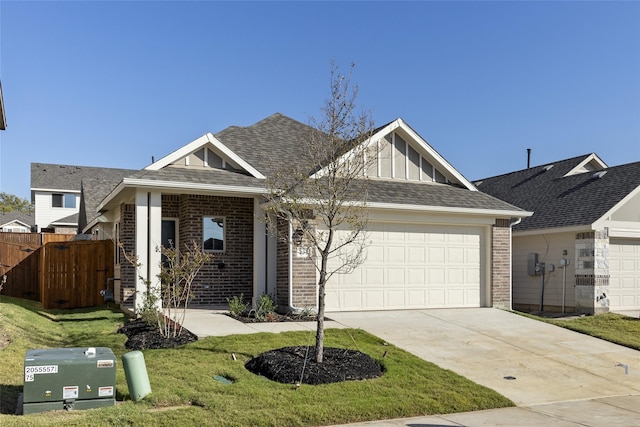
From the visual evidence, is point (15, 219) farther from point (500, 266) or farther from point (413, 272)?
point (500, 266)

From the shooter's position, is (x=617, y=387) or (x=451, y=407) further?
(x=617, y=387)

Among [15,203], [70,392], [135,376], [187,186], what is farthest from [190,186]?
[15,203]

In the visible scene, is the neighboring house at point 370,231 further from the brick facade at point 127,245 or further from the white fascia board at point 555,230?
the white fascia board at point 555,230

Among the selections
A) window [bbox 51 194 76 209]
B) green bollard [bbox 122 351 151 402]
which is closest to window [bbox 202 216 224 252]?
green bollard [bbox 122 351 151 402]

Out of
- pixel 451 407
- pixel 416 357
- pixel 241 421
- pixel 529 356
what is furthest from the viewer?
pixel 529 356

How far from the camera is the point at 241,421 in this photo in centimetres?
708

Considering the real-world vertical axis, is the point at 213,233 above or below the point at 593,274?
above

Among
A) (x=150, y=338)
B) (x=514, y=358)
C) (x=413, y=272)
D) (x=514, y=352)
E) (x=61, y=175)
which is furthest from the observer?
(x=61, y=175)

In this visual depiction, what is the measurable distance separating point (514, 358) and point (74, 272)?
1314 cm

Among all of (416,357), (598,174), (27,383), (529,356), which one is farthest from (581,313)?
(27,383)

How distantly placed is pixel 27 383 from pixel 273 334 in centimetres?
510

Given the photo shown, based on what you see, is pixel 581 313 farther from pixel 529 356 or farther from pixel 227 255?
pixel 227 255

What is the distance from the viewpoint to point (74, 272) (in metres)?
18.2

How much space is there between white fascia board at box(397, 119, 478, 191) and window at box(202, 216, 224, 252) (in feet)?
18.5
